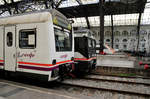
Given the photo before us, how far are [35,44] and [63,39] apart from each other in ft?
4.36

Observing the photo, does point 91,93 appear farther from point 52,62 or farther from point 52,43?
point 52,43

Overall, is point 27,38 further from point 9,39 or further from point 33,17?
point 9,39

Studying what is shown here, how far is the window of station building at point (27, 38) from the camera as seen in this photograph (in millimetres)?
4406

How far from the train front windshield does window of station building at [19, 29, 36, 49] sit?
0.87m

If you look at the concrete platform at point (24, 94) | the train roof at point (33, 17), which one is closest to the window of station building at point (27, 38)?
the train roof at point (33, 17)

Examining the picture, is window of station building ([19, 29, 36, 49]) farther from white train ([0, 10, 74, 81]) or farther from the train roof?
the train roof

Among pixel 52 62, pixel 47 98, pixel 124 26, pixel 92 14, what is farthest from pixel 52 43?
pixel 124 26

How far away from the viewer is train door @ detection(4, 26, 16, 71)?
486cm

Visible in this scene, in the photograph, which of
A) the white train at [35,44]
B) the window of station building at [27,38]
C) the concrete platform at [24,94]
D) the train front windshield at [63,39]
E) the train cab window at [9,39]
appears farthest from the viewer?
the train cab window at [9,39]

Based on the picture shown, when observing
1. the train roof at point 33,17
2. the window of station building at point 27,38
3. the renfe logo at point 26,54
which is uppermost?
the train roof at point 33,17

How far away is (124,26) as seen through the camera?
42.4 metres

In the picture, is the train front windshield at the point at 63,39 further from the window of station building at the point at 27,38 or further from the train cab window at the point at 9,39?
the train cab window at the point at 9,39

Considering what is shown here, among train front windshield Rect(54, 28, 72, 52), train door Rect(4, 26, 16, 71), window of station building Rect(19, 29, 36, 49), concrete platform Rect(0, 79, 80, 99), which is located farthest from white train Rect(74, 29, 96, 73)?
train door Rect(4, 26, 16, 71)

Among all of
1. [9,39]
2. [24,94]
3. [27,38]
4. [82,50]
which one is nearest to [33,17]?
[27,38]
